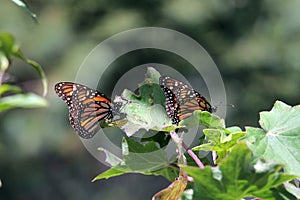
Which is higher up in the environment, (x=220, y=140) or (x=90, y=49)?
(x=90, y=49)

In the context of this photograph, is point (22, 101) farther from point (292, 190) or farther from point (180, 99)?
point (180, 99)

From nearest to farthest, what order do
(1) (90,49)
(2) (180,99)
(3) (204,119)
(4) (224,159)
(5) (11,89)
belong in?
(5) (11,89) → (4) (224,159) → (3) (204,119) → (2) (180,99) → (1) (90,49)

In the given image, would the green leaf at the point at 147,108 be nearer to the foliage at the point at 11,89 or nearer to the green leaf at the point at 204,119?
the green leaf at the point at 204,119

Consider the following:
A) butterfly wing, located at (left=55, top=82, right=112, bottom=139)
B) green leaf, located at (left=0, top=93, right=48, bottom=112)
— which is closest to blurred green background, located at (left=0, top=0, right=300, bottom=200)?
butterfly wing, located at (left=55, top=82, right=112, bottom=139)

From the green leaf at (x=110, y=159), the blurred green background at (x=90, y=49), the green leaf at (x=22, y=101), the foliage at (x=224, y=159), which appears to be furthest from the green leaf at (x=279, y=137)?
the blurred green background at (x=90, y=49)

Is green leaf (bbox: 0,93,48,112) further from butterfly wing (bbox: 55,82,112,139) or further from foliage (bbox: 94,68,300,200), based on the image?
butterfly wing (bbox: 55,82,112,139)

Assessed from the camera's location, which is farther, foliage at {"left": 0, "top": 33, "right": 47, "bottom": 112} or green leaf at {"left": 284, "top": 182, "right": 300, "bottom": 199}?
green leaf at {"left": 284, "top": 182, "right": 300, "bottom": 199}

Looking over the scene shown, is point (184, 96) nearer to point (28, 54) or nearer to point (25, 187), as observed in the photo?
point (28, 54)

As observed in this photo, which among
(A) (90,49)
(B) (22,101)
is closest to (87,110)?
(B) (22,101)

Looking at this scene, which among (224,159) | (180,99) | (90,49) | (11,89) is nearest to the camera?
(11,89)
